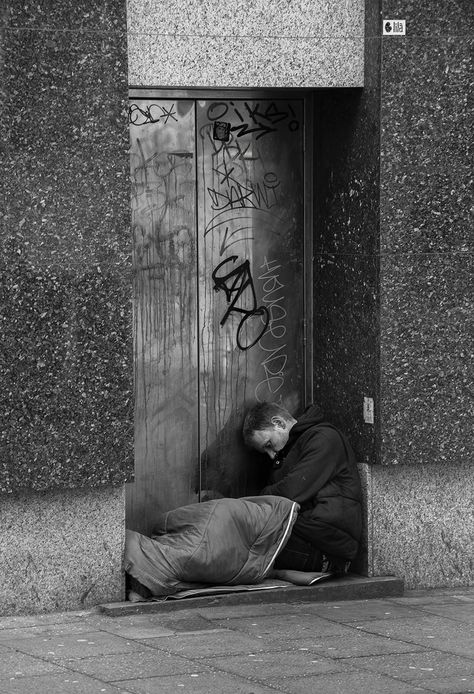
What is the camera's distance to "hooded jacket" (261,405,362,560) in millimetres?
7199

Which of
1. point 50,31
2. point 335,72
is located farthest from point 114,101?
point 335,72

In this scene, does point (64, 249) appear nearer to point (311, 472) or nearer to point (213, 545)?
point (213, 545)

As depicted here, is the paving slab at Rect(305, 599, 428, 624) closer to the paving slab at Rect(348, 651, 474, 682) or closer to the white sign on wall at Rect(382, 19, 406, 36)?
the paving slab at Rect(348, 651, 474, 682)

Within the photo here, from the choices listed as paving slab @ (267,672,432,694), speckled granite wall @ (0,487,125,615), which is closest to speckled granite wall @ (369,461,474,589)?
speckled granite wall @ (0,487,125,615)

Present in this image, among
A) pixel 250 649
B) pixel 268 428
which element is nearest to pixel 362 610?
pixel 250 649

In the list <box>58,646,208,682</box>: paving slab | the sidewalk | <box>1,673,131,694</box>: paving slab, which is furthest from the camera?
<box>58,646,208,682</box>: paving slab

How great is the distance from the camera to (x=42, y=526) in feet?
22.1

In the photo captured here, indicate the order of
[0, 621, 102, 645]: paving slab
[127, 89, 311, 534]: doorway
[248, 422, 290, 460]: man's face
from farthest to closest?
1. [248, 422, 290, 460]: man's face
2. [127, 89, 311, 534]: doorway
3. [0, 621, 102, 645]: paving slab

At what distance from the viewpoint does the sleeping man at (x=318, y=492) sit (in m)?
7.21

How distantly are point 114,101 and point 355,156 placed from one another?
4.91 ft

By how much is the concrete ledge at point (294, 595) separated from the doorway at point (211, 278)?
2.54 feet

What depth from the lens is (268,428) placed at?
7492 mm

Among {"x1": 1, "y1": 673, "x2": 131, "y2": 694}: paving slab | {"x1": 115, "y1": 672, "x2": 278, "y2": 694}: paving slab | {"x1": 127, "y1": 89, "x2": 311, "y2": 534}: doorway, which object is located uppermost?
{"x1": 127, "y1": 89, "x2": 311, "y2": 534}: doorway

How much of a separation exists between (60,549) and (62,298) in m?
1.30
